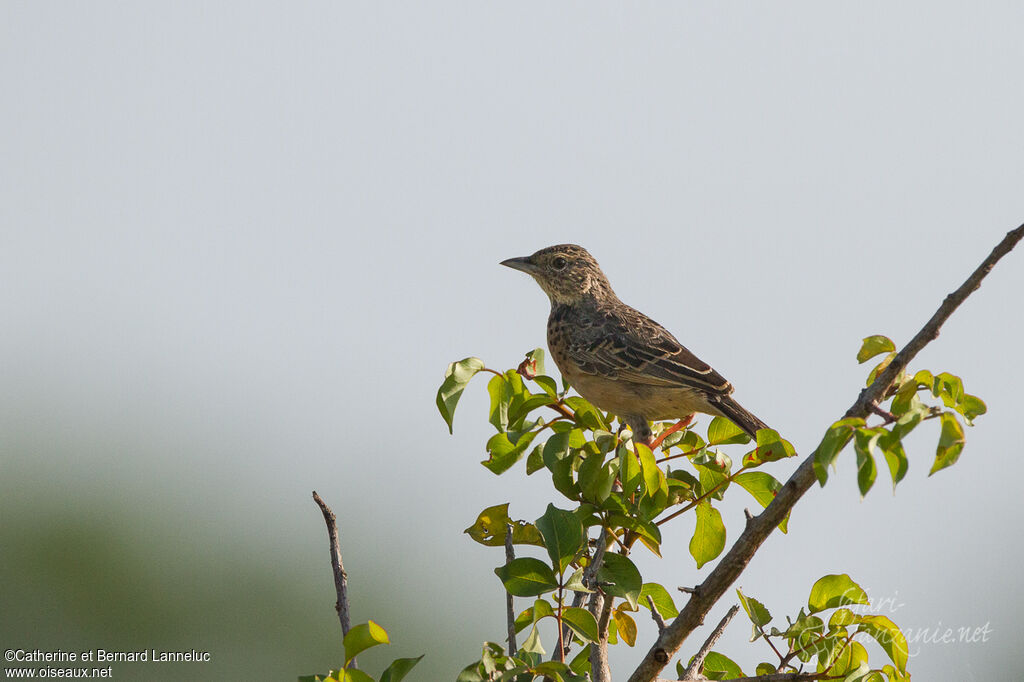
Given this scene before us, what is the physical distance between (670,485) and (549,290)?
15.1ft

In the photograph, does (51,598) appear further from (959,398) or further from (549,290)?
(959,398)

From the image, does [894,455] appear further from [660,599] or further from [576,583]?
[660,599]

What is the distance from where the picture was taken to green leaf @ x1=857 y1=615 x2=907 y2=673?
3326mm

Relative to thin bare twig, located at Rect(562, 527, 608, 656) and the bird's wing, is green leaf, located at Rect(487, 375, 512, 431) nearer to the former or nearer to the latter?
thin bare twig, located at Rect(562, 527, 608, 656)

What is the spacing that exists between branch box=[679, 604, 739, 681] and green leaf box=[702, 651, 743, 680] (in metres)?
0.04

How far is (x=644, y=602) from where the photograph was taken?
373 centimetres

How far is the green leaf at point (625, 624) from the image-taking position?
3.90 m

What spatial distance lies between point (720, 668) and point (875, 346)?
4.17ft

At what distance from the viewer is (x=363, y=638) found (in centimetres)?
292

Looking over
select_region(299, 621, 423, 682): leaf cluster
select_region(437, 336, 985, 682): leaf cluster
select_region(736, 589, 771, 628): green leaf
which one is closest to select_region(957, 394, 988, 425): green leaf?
select_region(437, 336, 985, 682): leaf cluster

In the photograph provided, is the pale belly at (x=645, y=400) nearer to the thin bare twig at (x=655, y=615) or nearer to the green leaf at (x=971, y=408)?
the thin bare twig at (x=655, y=615)

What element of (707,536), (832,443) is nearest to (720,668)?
(707,536)

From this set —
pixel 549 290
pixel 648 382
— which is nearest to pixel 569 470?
pixel 648 382

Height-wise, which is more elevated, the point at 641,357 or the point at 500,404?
the point at 641,357
